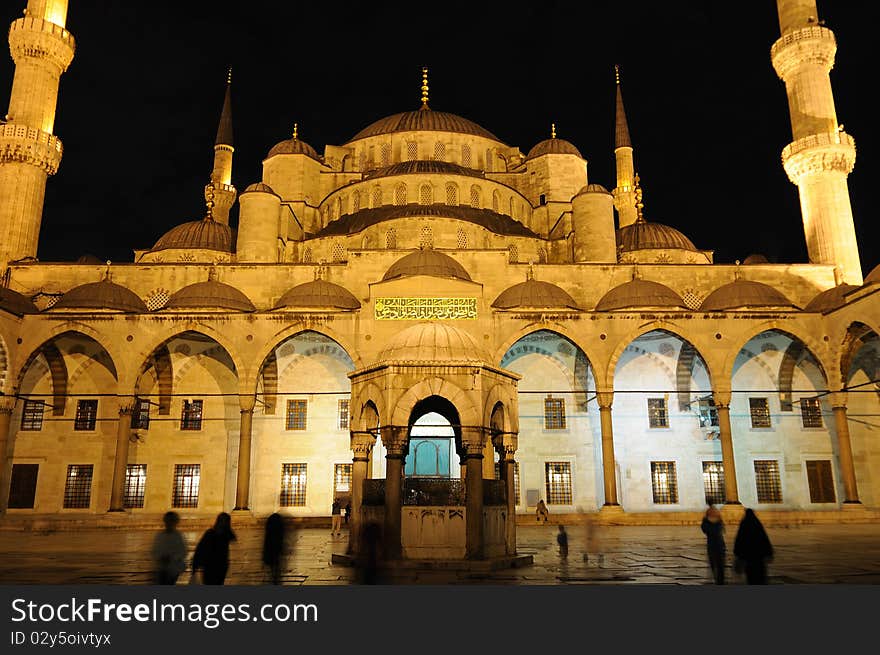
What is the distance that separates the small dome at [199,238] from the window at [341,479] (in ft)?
30.6

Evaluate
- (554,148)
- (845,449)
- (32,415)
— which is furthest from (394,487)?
(554,148)

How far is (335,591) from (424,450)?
15147mm

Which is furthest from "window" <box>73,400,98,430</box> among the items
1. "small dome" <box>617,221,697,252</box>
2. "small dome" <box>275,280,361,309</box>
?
"small dome" <box>617,221,697,252</box>

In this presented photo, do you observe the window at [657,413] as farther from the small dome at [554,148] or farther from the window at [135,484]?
the window at [135,484]

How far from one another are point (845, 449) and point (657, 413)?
4864mm

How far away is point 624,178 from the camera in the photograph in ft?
97.9

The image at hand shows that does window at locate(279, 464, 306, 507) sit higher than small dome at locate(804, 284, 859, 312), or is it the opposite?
small dome at locate(804, 284, 859, 312)

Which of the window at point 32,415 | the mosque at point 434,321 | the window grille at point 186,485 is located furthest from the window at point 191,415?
the window at point 32,415

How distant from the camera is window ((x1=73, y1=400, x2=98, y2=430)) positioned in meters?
20.0

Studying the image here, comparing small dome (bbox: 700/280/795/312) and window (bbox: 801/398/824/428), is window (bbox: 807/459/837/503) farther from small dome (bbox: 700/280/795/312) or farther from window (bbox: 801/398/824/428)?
small dome (bbox: 700/280/795/312)

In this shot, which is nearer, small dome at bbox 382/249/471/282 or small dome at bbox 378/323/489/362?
small dome at bbox 378/323/489/362

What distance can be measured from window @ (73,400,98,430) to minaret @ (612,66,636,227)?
20.5 metres

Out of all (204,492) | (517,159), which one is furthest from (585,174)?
(204,492)

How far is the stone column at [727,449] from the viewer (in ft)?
56.6
